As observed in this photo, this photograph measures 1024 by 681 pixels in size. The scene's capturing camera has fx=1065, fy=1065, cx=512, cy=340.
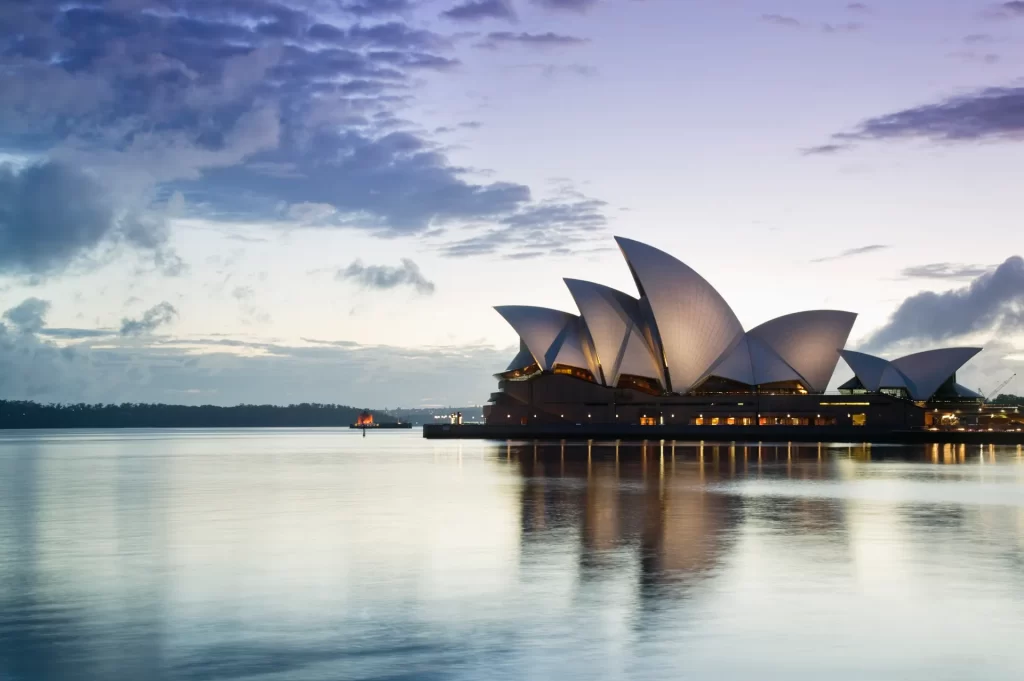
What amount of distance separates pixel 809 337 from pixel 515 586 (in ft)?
263

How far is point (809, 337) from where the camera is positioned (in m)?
89.6

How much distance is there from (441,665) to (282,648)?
5.61 feet

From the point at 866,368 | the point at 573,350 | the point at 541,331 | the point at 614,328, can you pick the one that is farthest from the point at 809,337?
the point at 541,331

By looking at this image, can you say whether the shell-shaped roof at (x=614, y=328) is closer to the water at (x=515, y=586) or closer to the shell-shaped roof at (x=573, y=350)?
the shell-shaped roof at (x=573, y=350)

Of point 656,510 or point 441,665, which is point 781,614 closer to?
point 441,665

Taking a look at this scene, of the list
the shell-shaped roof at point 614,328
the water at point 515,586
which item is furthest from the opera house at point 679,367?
the water at point 515,586

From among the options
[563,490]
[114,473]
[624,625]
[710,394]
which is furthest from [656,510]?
[710,394]

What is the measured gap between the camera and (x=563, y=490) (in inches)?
1141

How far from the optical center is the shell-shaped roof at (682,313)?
7938cm

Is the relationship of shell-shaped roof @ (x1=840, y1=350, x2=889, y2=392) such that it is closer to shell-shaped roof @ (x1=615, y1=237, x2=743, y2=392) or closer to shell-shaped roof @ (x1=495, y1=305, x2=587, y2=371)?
shell-shaped roof @ (x1=615, y1=237, x2=743, y2=392)

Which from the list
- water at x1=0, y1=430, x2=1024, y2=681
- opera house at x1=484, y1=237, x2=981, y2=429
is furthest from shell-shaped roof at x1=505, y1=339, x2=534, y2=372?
water at x1=0, y1=430, x2=1024, y2=681

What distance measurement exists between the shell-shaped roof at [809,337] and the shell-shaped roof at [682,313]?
4641mm

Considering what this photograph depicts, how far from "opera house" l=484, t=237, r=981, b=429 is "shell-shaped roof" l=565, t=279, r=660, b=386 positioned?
79 millimetres

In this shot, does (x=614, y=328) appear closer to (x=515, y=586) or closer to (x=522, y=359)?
(x=522, y=359)
